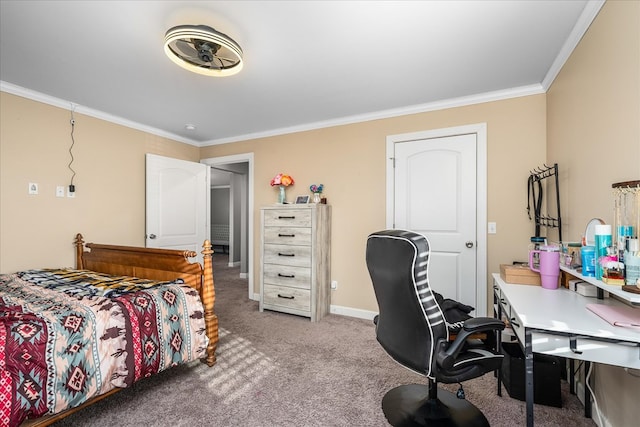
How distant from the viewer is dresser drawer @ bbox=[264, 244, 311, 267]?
3441 millimetres

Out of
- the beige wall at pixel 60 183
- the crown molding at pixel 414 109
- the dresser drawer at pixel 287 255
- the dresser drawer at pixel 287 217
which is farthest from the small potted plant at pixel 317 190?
the beige wall at pixel 60 183

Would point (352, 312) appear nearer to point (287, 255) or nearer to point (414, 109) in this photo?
point (287, 255)

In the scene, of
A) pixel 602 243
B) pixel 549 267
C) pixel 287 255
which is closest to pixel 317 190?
pixel 287 255

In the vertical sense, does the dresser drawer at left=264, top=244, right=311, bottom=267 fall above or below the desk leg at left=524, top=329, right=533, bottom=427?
above

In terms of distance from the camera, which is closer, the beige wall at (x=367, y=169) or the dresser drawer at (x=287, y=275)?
the beige wall at (x=367, y=169)

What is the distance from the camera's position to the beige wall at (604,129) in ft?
4.61

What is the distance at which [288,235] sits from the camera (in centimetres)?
355

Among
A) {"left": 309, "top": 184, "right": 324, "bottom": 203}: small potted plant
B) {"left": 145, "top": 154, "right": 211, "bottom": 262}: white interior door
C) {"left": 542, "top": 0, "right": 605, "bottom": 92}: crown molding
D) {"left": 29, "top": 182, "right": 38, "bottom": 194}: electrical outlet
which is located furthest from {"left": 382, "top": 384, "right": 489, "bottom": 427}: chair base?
{"left": 29, "top": 182, "right": 38, "bottom": 194}: electrical outlet

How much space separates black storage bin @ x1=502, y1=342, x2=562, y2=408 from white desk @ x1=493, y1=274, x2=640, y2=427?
21.1 inches

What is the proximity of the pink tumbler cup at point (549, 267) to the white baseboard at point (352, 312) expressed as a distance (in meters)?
1.83

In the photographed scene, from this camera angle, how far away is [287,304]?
354 cm

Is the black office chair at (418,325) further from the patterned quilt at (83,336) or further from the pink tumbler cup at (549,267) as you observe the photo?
the patterned quilt at (83,336)

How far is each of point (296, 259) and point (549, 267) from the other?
2353 millimetres

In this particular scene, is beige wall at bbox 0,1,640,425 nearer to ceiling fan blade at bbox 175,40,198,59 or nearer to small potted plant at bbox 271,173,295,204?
small potted plant at bbox 271,173,295,204
